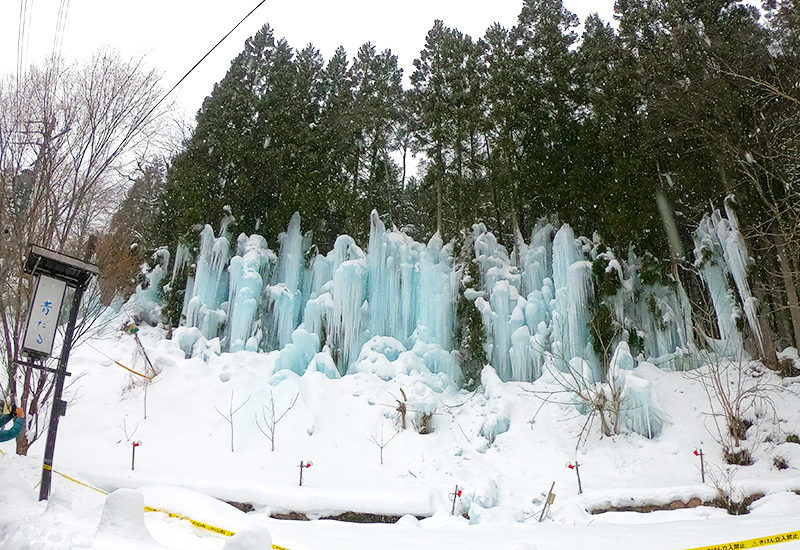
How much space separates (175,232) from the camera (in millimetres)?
14703

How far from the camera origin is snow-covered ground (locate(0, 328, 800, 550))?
21.1 feet

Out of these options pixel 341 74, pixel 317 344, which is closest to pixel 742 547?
pixel 317 344

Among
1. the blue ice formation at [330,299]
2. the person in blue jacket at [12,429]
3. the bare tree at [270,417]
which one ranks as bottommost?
the person in blue jacket at [12,429]

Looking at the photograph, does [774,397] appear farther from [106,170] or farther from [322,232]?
[106,170]

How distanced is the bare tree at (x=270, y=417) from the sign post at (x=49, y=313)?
21.0 ft

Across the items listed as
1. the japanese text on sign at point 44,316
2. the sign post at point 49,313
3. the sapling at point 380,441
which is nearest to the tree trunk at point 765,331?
the sapling at point 380,441

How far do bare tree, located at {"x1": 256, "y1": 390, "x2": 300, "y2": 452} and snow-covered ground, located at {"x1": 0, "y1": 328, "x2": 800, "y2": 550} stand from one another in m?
0.11

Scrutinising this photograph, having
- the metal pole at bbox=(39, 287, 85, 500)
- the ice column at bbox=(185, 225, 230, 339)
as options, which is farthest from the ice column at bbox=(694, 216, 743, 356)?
the metal pole at bbox=(39, 287, 85, 500)

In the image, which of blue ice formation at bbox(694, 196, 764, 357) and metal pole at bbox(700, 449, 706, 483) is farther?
blue ice formation at bbox(694, 196, 764, 357)

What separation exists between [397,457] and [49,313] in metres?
7.33

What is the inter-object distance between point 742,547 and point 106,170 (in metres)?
7.97

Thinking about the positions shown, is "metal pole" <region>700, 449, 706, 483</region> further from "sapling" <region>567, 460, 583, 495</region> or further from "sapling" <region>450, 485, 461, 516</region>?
"sapling" <region>450, 485, 461, 516</region>

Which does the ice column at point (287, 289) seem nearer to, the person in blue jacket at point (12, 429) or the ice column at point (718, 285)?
the person in blue jacket at point (12, 429)

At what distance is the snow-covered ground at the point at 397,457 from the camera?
6426 mm
